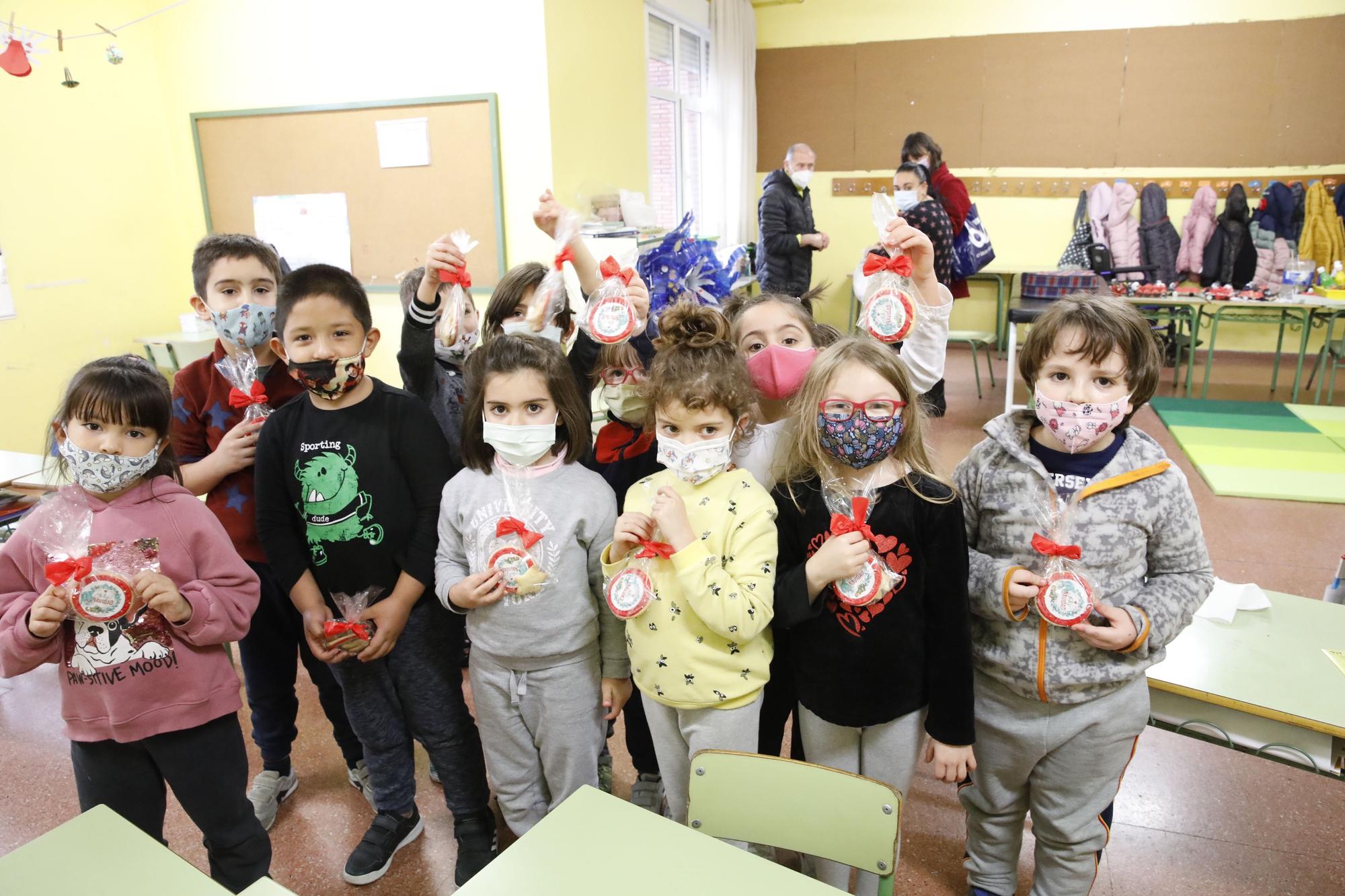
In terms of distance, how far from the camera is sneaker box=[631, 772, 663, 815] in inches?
87.8

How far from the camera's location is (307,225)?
185 inches

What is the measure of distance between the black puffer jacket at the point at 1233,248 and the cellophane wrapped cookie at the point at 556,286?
7.36 m

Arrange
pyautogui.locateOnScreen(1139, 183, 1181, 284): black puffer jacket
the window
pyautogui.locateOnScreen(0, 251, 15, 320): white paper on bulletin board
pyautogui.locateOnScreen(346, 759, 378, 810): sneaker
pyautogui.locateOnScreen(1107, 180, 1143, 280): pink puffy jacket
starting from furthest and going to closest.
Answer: pyautogui.locateOnScreen(1107, 180, 1143, 280): pink puffy jacket
pyautogui.locateOnScreen(1139, 183, 1181, 284): black puffer jacket
the window
pyautogui.locateOnScreen(0, 251, 15, 320): white paper on bulletin board
pyautogui.locateOnScreen(346, 759, 378, 810): sneaker

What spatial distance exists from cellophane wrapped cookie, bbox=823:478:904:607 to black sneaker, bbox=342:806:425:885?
137cm

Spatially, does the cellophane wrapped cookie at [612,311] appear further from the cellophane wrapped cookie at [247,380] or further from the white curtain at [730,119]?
the white curtain at [730,119]

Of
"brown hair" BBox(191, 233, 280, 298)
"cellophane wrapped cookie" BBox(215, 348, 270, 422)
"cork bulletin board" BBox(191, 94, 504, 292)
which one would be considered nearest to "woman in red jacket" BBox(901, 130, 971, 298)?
"cork bulletin board" BBox(191, 94, 504, 292)

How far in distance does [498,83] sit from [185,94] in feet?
6.17

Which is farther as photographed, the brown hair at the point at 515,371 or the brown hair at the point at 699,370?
the brown hair at the point at 515,371

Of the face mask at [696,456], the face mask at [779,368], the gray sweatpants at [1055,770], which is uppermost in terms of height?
the face mask at [779,368]

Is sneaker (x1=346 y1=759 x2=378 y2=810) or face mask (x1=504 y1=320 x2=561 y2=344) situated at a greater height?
face mask (x1=504 y1=320 x2=561 y2=344)

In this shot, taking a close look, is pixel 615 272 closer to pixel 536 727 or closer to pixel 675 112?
pixel 536 727

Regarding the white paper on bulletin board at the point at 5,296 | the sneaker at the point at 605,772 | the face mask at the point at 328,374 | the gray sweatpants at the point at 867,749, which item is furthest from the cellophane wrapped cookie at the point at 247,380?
the white paper on bulletin board at the point at 5,296

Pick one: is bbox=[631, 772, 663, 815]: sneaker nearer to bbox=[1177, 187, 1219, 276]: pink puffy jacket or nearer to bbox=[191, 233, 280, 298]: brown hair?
bbox=[191, 233, 280, 298]: brown hair

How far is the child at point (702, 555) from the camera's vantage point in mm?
1550
